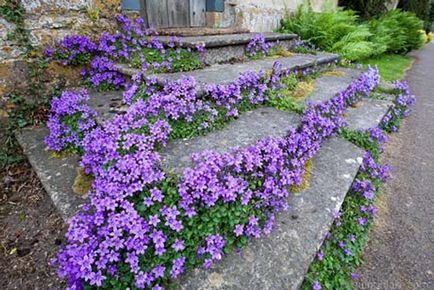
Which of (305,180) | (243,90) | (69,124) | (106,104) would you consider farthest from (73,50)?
(305,180)

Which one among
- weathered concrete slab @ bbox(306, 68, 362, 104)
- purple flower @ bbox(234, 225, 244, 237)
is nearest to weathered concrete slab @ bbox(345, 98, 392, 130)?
weathered concrete slab @ bbox(306, 68, 362, 104)

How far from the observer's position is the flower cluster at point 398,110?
4.03 meters

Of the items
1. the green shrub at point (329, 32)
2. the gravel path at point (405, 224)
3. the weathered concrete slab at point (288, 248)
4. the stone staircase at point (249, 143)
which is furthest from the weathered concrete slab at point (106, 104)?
the green shrub at point (329, 32)

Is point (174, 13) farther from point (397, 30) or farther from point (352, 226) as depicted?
point (397, 30)

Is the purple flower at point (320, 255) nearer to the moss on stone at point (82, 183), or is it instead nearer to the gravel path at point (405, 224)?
the gravel path at point (405, 224)

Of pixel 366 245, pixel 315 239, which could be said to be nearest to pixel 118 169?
pixel 315 239

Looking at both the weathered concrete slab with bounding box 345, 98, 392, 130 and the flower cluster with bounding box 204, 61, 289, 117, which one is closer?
the flower cluster with bounding box 204, 61, 289, 117

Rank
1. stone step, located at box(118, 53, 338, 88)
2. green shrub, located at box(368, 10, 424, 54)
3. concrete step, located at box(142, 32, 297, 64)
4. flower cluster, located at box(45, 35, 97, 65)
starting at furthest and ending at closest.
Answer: green shrub, located at box(368, 10, 424, 54) < concrete step, located at box(142, 32, 297, 64) < flower cluster, located at box(45, 35, 97, 65) < stone step, located at box(118, 53, 338, 88)

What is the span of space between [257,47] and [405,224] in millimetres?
3106

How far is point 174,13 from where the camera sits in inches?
183

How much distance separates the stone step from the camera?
9.70 ft

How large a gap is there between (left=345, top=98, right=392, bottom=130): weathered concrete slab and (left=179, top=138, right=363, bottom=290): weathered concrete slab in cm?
111

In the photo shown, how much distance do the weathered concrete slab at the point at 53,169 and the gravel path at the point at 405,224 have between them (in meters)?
1.95

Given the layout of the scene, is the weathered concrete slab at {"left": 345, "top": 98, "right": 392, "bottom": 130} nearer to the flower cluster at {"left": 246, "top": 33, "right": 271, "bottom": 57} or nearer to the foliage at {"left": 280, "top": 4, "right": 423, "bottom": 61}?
the flower cluster at {"left": 246, "top": 33, "right": 271, "bottom": 57}
